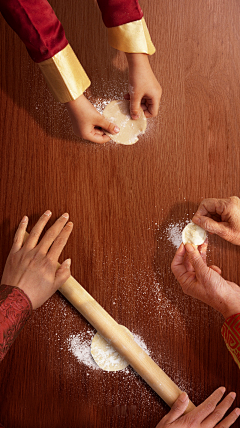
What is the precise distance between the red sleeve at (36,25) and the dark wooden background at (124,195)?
0.23 m

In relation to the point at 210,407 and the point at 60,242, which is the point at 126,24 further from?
the point at 210,407

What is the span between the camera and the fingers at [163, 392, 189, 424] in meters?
0.92

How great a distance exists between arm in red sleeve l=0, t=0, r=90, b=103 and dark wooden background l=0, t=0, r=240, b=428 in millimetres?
187

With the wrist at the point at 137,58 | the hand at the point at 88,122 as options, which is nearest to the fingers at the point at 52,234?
the hand at the point at 88,122

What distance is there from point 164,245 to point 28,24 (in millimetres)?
684

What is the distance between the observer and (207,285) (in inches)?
35.9

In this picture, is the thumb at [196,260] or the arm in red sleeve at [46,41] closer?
the arm in red sleeve at [46,41]

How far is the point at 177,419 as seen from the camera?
36.3 inches

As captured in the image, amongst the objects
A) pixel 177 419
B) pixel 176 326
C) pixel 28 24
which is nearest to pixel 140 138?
pixel 28 24

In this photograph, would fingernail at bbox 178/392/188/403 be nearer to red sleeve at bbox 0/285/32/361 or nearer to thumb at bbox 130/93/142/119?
red sleeve at bbox 0/285/32/361

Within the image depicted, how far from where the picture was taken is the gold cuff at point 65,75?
84cm

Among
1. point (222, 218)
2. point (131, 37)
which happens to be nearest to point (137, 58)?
point (131, 37)

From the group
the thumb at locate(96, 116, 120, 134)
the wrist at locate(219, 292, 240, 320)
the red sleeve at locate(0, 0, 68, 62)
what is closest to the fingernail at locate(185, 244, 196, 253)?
the wrist at locate(219, 292, 240, 320)

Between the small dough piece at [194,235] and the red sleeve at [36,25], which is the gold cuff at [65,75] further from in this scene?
the small dough piece at [194,235]
